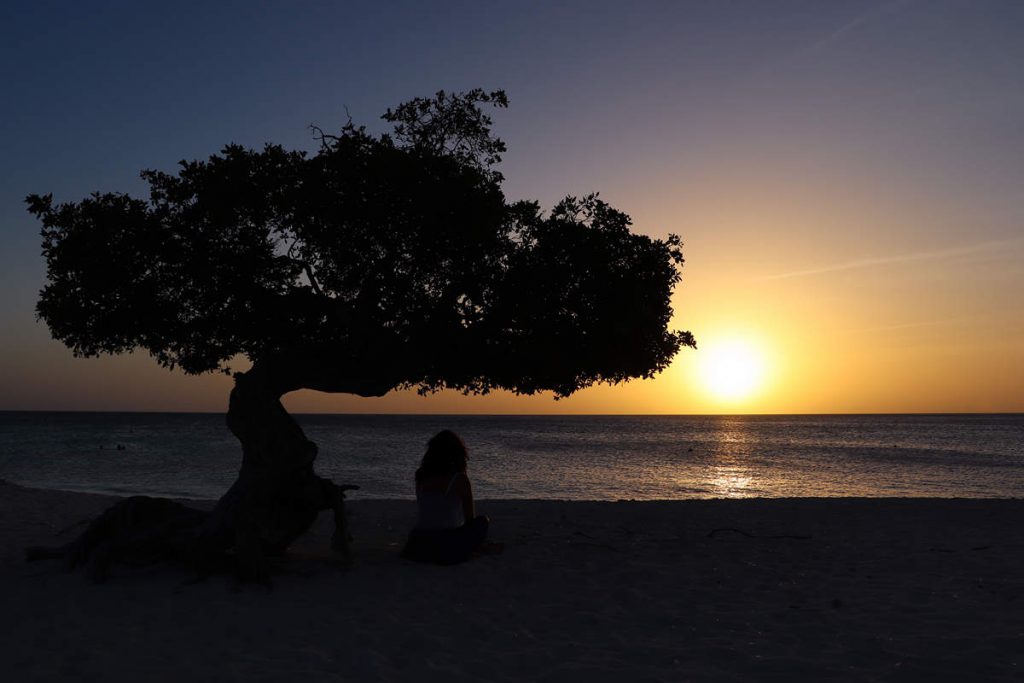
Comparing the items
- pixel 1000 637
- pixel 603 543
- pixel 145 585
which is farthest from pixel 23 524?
pixel 1000 637

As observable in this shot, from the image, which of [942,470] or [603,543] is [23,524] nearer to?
[603,543]

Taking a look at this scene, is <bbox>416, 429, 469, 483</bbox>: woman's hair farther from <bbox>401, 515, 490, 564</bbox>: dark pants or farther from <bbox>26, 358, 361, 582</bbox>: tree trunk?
<bbox>26, 358, 361, 582</bbox>: tree trunk

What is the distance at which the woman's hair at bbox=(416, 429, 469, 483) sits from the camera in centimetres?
1253

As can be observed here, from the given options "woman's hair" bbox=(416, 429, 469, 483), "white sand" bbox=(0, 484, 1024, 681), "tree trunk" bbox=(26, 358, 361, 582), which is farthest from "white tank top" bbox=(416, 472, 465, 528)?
"tree trunk" bbox=(26, 358, 361, 582)

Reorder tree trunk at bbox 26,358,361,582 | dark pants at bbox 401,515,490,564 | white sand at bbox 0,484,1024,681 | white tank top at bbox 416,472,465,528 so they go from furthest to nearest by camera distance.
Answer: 1. dark pants at bbox 401,515,490,564
2. white tank top at bbox 416,472,465,528
3. tree trunk at bbox 26,358,361,582
4. white sand at bbox 0,484,1024,681

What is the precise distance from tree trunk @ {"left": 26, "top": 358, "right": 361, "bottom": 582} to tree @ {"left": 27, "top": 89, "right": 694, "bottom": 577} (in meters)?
0.04

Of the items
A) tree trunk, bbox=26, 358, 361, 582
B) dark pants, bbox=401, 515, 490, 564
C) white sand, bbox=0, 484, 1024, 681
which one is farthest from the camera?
dark pants, bbox=401, 515, 490, 564

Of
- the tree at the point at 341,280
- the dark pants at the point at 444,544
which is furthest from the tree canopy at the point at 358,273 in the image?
the dark pants at the point at 444,544

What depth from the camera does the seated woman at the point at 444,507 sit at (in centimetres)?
1253

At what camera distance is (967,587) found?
454 inches

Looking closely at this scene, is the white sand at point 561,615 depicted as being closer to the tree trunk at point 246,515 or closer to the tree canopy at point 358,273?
the tree trunk at point 246,515

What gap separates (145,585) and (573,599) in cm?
641

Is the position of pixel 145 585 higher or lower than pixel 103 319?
lower

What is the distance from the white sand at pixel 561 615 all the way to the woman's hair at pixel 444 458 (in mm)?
1614
